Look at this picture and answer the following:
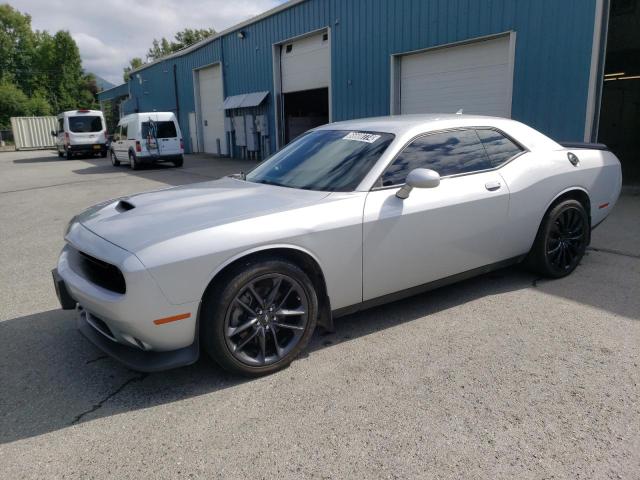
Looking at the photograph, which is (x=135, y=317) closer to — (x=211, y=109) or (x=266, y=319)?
(x=266, y=319)

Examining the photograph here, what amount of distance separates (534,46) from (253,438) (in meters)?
8.65

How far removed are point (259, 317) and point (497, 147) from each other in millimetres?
2510

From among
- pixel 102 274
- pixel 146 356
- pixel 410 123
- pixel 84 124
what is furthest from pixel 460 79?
pixel 84 124

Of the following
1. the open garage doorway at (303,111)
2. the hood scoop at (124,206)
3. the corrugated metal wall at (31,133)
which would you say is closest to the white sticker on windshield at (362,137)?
the hood scoop at (124,206)

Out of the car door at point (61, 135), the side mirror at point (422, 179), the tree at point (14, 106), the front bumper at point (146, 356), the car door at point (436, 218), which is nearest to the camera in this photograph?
the front bumper at point (146, 356)

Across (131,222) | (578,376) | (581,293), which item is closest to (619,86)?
(581,293)

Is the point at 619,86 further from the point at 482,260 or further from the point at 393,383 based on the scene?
the point at 393,383

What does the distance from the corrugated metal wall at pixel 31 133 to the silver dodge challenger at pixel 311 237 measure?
131 feet

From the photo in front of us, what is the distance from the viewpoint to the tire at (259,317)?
9.20 feet

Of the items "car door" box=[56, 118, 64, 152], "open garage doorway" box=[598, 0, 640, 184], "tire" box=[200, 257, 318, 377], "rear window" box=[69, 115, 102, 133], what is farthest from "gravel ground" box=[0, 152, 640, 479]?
"car door" box=[56, 118, 64, 152]

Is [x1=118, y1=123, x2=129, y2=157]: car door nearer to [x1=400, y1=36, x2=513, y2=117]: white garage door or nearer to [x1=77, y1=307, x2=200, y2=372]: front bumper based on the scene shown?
[x1=400, y1=36, x2=513, y2=117]: white garage door

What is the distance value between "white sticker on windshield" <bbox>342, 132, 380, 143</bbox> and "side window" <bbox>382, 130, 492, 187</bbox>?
10.5 inches

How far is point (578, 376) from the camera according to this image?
9.62 feet

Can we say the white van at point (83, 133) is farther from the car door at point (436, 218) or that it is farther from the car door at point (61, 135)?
the car door at point (436, 218)
